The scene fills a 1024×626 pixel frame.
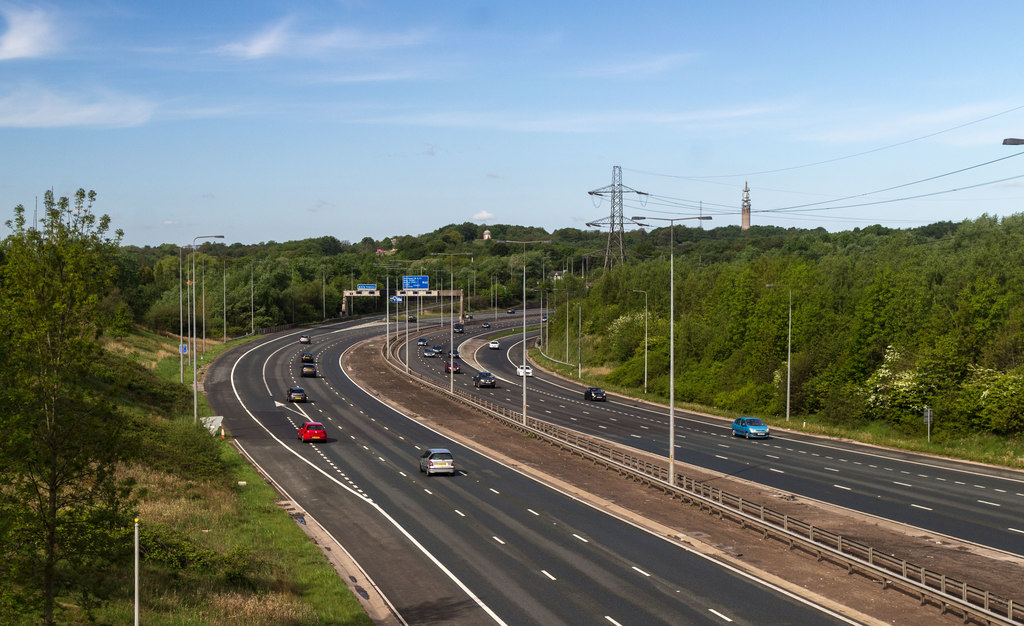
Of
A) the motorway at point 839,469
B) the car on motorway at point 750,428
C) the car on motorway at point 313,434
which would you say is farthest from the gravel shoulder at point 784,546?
the car on motorway at point 750,428

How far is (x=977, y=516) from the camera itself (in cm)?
3222

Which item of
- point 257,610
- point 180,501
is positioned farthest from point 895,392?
point 257,610

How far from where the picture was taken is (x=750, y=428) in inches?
2188

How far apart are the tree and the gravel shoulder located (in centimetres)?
1707

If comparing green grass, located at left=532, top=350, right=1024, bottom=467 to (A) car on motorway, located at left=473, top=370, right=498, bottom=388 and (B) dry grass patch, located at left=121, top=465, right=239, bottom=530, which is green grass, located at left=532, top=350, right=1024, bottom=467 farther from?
(B) dry grass patch, located at left=121, top=465, right=239, bottom=530

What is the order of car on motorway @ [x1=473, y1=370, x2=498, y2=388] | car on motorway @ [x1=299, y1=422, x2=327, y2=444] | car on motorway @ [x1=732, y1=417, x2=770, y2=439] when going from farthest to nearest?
1. car on motorway @ [x1=473, y1=370, x2=498, y2=388]
2. car on motorway @ [x1=732, y1=417, x2=770, y2=439]
3. car on motorway @ [x1=299, y1=422, x2=327, y2=444]

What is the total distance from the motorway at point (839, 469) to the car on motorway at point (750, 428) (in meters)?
0.73

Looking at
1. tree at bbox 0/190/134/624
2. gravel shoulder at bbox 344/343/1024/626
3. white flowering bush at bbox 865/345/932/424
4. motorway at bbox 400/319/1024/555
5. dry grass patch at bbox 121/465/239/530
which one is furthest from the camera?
white flowering bush at bbox 865/345/932/424

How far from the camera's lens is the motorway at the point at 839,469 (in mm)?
32156

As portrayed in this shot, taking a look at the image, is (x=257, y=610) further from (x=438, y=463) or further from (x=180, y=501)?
(x=438, y=463)

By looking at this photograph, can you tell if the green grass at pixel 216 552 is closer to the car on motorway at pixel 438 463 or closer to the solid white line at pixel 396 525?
the solid white line at pixel 396 525

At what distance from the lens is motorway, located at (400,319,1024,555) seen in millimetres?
32156

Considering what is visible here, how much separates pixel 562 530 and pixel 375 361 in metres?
72.8

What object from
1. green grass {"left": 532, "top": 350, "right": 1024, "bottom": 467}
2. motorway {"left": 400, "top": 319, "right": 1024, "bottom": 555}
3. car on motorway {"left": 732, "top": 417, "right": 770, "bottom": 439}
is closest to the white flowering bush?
green grass {"left": 532, "top": 350, "right": 1024, "bottom": 467}
